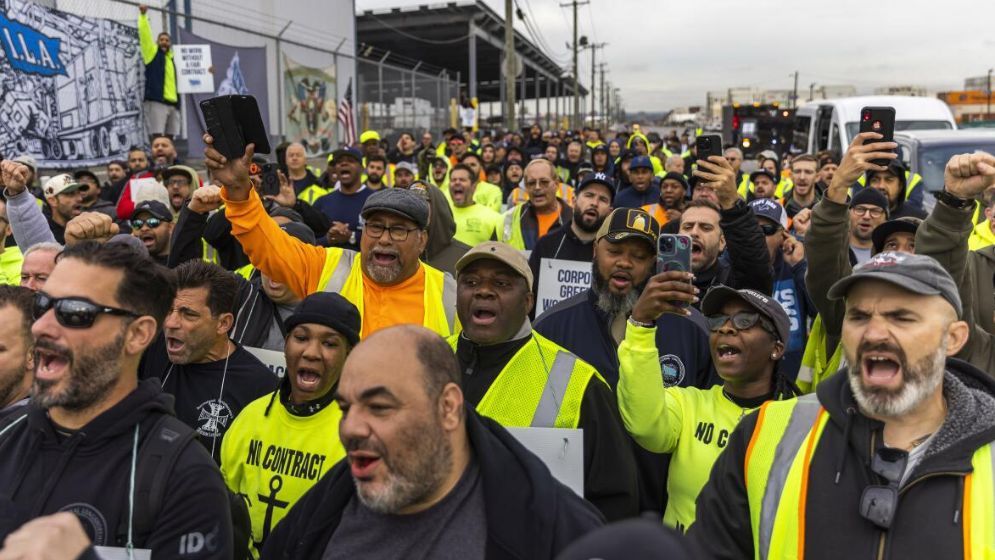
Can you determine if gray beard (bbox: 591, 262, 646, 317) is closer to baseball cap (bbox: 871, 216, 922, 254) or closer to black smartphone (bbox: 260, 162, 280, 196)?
baseball cap (bbox: 871, 216, 922, 254)

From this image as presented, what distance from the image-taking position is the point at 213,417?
12.1 feet

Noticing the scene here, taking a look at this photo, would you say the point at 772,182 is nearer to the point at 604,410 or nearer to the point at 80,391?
the point at 604,410

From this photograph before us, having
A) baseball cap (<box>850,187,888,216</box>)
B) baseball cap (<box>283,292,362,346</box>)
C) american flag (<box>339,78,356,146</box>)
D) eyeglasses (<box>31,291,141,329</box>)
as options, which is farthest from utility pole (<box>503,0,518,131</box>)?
eyeglasses (<box>31,291,141,329</box>)

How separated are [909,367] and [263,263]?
3.02 m

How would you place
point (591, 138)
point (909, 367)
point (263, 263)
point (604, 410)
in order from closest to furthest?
point (909, 367) → point (604, 410) → point (263, 263) → point (591, 138)

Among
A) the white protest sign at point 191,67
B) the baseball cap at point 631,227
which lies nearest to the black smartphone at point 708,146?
the baseball cap at point 631,227

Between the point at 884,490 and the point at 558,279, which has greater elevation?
the point at 558,279

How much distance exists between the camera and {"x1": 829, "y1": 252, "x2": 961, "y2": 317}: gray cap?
7.70 ft

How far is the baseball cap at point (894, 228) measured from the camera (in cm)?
446

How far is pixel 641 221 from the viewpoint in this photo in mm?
4438

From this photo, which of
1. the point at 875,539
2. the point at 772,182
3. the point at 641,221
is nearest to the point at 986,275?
the point at 641,221

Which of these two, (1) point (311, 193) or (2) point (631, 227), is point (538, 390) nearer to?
(2) point (631, 227)

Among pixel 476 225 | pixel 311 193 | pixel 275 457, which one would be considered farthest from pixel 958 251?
pixel 311 193

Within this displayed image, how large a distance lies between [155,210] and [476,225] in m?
3.53
